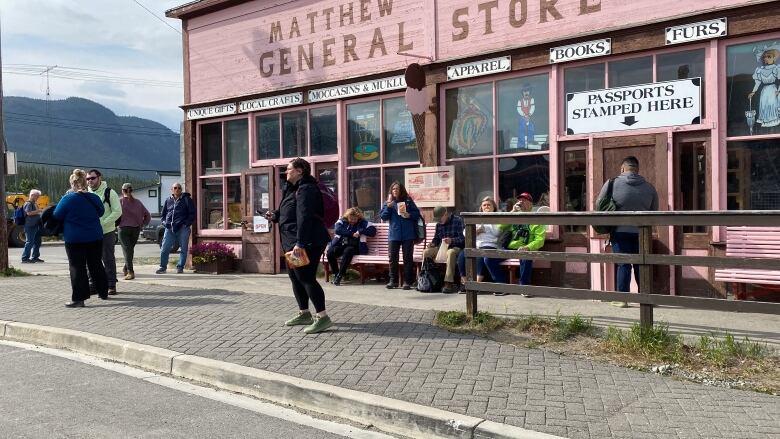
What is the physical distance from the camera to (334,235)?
11.9 metres

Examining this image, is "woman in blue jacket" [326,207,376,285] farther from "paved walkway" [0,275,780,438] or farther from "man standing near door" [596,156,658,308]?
"man standing near door" [596,156,658,308]

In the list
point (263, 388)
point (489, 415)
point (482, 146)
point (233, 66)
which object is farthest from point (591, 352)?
point (233, 66)

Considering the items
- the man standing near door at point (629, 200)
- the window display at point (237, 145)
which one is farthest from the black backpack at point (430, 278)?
the window display at point (237, 145)

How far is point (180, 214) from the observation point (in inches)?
533

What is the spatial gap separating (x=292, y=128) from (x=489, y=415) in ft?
31.9

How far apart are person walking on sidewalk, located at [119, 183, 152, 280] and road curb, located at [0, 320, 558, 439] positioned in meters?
5.03

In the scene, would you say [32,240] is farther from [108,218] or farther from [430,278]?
[430,278]

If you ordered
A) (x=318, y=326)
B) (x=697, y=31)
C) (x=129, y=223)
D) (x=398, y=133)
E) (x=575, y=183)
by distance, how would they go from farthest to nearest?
(x=129, y=223) < (x=398, y=133) < (x=575, y=183) < (x=697, y=31) < (x=318, y=326)

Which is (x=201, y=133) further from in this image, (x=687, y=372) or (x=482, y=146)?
(x=687, y=372)

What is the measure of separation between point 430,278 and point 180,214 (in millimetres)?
5795

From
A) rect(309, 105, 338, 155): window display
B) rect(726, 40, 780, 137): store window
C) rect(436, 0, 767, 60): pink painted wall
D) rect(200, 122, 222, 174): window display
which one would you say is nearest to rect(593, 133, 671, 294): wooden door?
rect(726, 40, 780, 137): store window

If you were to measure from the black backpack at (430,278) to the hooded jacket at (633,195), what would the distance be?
296cm

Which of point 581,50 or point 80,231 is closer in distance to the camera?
point 80,231

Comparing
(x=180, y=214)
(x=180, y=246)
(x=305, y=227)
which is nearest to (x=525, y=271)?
(x=305, y=227)
